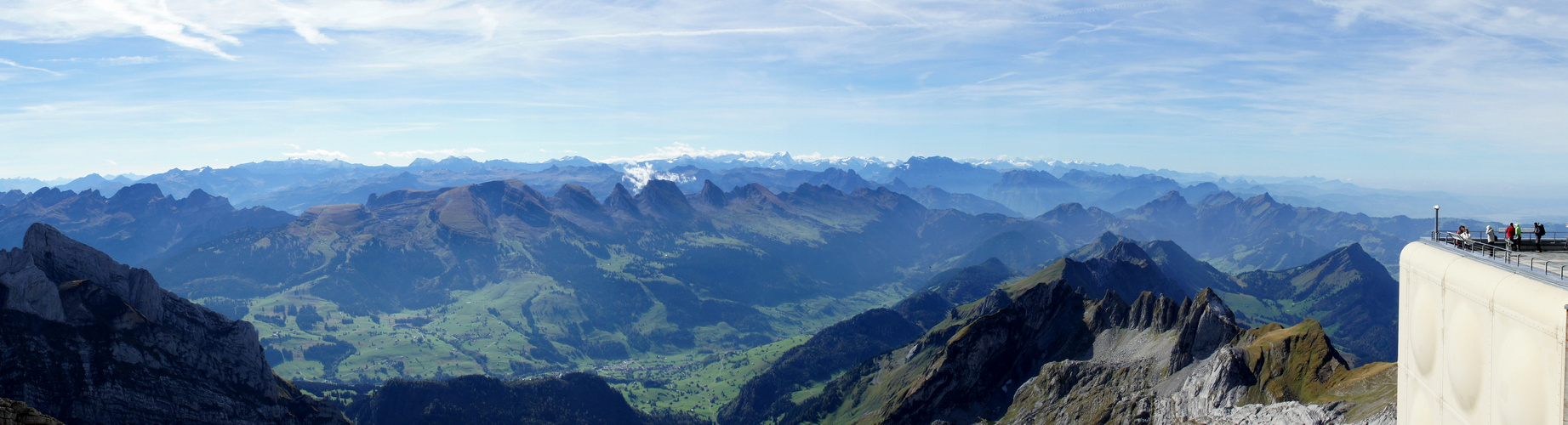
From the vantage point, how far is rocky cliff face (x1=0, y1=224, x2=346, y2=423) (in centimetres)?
14938

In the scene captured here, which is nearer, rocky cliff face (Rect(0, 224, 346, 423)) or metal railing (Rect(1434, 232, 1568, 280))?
metal railing (Rect(1434, 232, 1568, 280))

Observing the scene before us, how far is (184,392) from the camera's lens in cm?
16912

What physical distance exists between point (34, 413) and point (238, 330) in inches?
6242

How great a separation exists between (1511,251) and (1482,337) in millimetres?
8017

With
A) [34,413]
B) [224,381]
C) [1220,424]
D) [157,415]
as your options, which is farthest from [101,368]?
[1220,424]

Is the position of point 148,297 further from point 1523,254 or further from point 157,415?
point 1523,254

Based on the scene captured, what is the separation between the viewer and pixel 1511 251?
29.0 meters

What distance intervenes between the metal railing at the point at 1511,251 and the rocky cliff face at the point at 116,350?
206 m

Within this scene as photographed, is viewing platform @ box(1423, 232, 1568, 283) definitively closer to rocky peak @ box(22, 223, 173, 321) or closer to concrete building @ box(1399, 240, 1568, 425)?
concrete building @ box(1399, 240, 1568, 425)

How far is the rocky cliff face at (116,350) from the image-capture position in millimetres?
149375

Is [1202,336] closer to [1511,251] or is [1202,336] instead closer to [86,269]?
[1511,251]

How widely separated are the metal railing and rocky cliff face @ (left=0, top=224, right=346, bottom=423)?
206 metres

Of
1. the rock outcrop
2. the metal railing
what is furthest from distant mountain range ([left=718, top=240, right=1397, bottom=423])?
the rock outcrop

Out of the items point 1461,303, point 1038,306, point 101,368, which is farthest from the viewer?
point 1038,306
